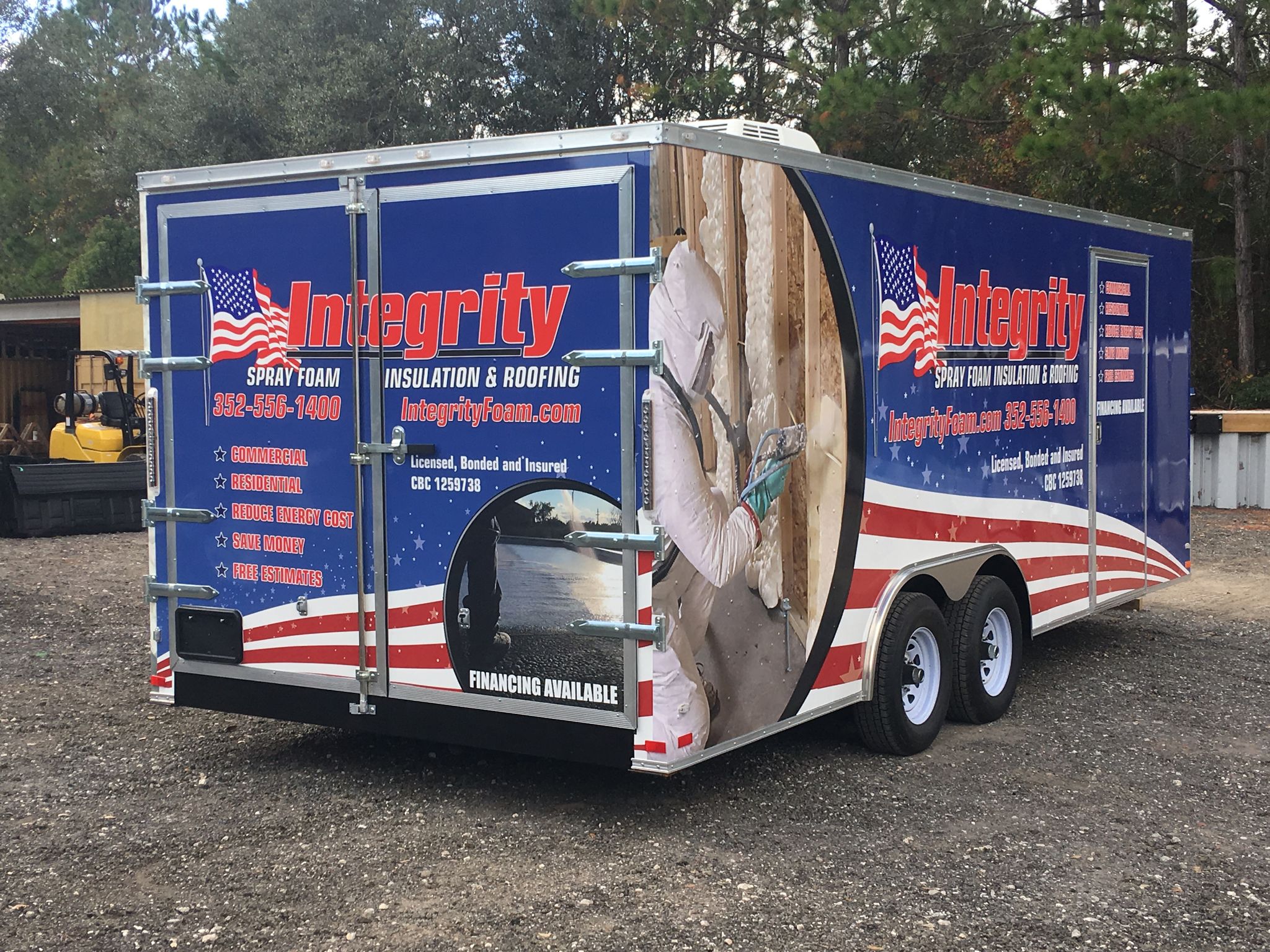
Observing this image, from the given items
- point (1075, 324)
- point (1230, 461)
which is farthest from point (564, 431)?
point (1230, 461)

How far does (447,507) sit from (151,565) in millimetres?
1618

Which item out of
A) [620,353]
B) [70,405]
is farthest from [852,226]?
[70,405]

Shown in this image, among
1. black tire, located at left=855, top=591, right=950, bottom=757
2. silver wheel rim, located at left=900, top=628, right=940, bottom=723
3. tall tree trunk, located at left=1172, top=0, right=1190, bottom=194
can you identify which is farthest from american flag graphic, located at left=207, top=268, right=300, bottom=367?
tall tree trunk, located at left=1172, top=0, right=1190, bottom=194

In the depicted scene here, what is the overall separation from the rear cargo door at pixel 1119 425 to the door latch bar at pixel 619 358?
160 inches

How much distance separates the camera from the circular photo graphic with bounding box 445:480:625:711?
5.16 m

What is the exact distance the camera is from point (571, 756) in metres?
5.30

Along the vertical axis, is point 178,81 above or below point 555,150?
above

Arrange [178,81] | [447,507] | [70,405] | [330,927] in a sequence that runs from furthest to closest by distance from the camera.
Result: [178,81] → [70,405] → [447,507] → [330,927]

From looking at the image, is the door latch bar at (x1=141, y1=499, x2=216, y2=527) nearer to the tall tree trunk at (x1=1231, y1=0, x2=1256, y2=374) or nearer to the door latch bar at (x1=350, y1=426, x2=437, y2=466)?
the door latch bar at (x1=350, y1=426, x2=437, y2=466)

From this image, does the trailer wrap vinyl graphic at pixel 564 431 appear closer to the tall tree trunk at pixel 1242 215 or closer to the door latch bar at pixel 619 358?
the door latch bar at pixel 619 358

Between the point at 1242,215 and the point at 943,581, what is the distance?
565 inches

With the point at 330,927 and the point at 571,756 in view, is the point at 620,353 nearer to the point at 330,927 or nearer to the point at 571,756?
the point at 571,756

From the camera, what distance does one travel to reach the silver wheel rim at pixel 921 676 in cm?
655

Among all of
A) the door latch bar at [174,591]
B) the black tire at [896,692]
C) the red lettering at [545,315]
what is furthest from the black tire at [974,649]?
the door latch bar at [174,591]
